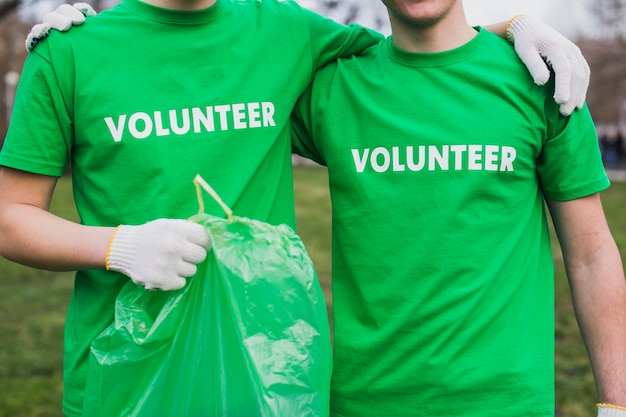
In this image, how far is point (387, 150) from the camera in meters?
1.87

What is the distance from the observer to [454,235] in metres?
1.82

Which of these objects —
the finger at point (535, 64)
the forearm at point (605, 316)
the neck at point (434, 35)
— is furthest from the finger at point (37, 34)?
the forearm at point (605, 316)

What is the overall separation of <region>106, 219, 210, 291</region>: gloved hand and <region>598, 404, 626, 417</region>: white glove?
1.06 metres

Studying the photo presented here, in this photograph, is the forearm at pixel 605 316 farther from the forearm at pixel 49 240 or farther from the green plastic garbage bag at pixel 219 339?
the forearm at pixel 49 240

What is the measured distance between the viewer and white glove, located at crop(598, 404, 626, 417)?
69.3 inches

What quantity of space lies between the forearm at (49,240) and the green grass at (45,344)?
2655 mm

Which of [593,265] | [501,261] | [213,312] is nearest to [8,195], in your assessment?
[213,312]

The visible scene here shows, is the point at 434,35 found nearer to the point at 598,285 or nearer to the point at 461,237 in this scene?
the point at 461,237

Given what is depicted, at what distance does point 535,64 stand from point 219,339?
103 cm

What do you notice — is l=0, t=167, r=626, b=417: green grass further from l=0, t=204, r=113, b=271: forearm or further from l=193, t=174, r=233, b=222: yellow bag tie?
l=193, t=174, r=233, b=222: yellow bag tie

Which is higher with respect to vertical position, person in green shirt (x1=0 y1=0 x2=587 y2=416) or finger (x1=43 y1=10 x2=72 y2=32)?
finger (x1=43 y1=10 x2=72 y2=32)

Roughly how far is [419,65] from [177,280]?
2.84 feet

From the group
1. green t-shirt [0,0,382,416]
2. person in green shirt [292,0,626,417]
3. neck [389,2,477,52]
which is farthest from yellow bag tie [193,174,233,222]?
neck [389,2,477,52]

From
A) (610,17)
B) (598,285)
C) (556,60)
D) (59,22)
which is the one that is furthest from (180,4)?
(610,17)
